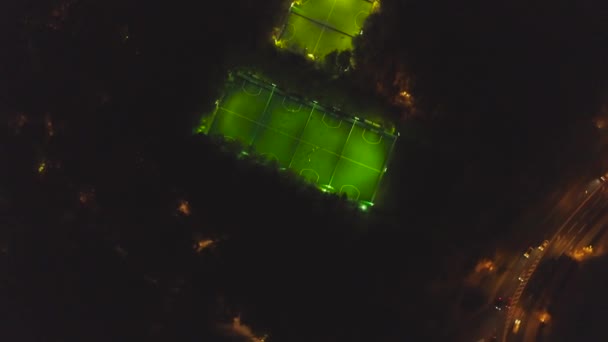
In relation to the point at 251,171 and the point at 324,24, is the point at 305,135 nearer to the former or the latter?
the point at 251,171

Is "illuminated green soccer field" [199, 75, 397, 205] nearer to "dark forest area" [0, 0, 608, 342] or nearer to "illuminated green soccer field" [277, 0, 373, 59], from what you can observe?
"dark forest area" [0, 0, 608, 342]

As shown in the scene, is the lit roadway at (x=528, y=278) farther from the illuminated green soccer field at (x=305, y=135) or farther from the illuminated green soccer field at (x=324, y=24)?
the illuminated green soccer field at (x=324, y=24)

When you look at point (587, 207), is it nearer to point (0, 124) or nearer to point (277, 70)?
point (277, 70)

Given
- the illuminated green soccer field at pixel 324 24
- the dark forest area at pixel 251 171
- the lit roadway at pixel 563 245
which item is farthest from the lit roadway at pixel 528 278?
the illuminated green soccer field at pixel 324 24

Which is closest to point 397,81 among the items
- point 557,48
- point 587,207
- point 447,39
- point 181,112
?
point 447,39

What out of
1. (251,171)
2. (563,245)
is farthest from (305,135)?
(563,245)
